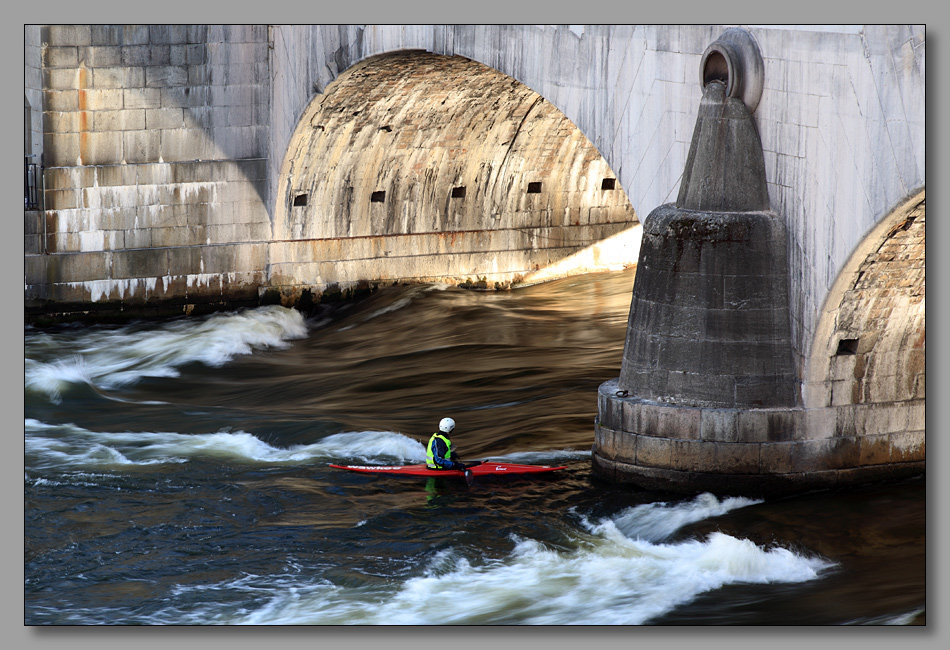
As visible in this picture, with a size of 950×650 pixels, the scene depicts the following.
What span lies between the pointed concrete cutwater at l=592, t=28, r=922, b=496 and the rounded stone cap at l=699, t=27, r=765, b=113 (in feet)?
0.04

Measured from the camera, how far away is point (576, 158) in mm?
24016

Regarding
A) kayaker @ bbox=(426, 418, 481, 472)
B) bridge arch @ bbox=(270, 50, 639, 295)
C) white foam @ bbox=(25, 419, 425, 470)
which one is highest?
bridge arch @ bbox=(270, 50, 639, 295)

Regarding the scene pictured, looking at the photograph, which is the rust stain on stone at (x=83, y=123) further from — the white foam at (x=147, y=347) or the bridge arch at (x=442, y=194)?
the bridge arch at (x=442, y=194)

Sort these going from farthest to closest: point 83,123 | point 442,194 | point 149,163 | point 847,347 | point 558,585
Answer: point 442,194, point 149,163, point 83,123, point 847,347, point 558,585

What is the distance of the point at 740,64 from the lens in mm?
11930

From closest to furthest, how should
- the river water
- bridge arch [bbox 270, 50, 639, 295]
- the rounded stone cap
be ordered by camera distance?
1. the river water
2. the rounded stone cap
3. bridge arch [bbox 270, 50, 639, 295]

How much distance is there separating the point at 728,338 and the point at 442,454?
321cm

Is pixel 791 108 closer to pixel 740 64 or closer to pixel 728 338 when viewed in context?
pixel 740 64

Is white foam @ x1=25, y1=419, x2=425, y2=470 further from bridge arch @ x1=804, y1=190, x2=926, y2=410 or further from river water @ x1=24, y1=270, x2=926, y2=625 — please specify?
bridge arch @ x1=804, y1=190, x2=926, y2=410

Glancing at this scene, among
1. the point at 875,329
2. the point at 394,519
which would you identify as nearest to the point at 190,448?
the point at 394,519

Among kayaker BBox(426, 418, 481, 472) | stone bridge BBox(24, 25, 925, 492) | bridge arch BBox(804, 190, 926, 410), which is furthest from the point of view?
stone bridge BBox(24, 25, 925, 492)

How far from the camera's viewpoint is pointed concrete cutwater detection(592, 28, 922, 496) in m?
12.1

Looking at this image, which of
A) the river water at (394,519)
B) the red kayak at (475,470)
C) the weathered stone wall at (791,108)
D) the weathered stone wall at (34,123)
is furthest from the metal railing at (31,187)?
the red kayak at (475,470)

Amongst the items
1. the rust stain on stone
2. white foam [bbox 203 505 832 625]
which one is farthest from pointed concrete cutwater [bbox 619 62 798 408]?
the rust stain on stone
